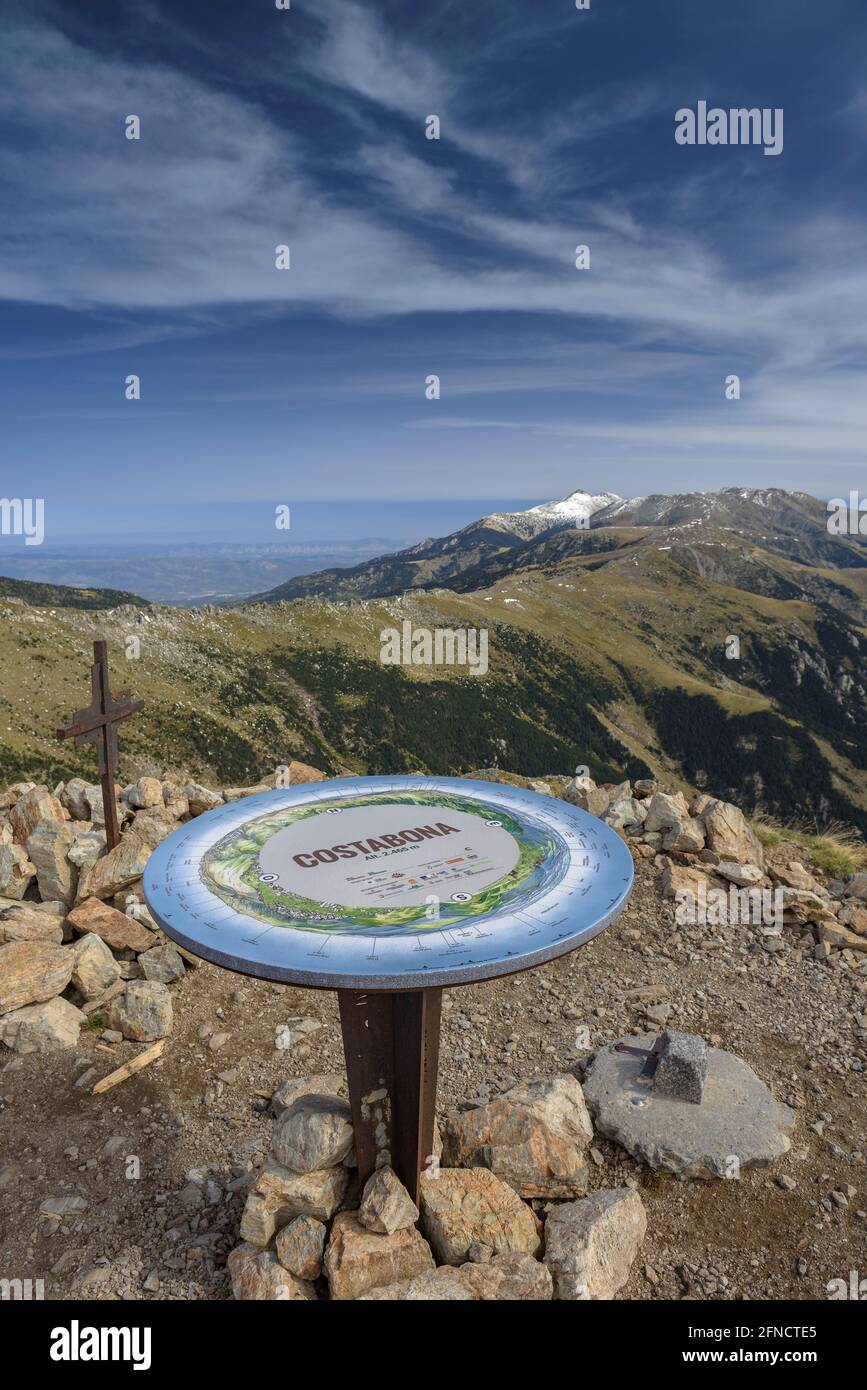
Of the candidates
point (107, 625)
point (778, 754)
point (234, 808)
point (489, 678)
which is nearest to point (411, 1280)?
point (234, 808)

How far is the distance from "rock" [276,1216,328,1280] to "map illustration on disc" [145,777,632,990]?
2888 mm

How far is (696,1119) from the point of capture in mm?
8867

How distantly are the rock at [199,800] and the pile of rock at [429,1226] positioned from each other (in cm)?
910

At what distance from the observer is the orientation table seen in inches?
234

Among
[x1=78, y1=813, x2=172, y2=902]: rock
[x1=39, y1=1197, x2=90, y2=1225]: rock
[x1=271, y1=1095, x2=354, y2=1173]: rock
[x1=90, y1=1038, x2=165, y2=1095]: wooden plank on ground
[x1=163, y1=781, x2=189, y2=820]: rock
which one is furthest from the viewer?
[x1=163, y1=781, x2=189, y2=820]: rock

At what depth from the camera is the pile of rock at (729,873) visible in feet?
43.5

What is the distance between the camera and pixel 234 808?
9484 mm

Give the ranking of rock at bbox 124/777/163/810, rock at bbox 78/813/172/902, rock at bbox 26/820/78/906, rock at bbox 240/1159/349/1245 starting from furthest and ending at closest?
rock at bbox 124/777/163/810 < rock at bbox 26/820/78/906 < rock at bbox 78/813/172/902 < rock at bbox 240/1159/349/1245

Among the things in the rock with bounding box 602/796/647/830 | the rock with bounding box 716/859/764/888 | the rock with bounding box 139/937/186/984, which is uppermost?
the rock with bounding box 602/796/647/830

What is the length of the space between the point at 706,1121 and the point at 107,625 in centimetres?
10625

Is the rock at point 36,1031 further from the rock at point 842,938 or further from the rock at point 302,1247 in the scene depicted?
the rock at point 842,938

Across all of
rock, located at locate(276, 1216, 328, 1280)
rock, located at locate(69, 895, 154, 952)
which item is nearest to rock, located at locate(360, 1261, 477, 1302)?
rock, located at locate(276, 1216, 328, 1280)

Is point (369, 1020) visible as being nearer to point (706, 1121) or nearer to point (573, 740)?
point (706, 1121)

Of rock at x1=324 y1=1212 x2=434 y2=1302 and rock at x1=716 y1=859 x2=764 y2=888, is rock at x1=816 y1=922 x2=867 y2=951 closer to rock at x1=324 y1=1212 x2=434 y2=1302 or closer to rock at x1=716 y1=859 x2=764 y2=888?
rock at x1=716 y1=859 x2=764 y2=888
